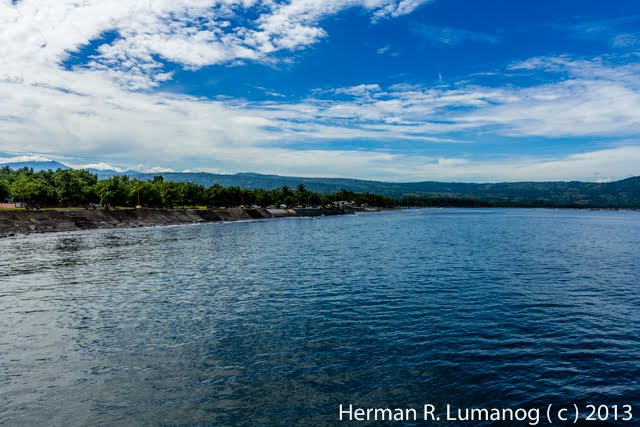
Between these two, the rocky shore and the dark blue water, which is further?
the rocky shore

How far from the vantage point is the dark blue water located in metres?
17.9

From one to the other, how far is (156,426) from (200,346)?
8.73 m

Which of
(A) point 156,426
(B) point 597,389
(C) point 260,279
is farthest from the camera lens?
(C) point 260,279

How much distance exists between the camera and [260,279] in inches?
1831

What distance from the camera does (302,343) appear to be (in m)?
25.1

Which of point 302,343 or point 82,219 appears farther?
point 82,219

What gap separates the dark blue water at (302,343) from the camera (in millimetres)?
17922

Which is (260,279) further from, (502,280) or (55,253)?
(55,253)

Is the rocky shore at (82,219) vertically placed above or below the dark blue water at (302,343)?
above

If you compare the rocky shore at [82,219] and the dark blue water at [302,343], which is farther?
the rocky shore at [82,219]

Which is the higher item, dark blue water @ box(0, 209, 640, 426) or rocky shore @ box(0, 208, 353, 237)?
rocky shore @ box(0, 208, 353, 237)

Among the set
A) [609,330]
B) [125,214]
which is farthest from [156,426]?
[125,214]

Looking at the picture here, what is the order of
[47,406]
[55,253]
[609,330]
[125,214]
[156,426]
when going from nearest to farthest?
[156,426], [47,406], [609,330], [55,253], [125,214]

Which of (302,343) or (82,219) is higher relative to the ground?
(82,219)
